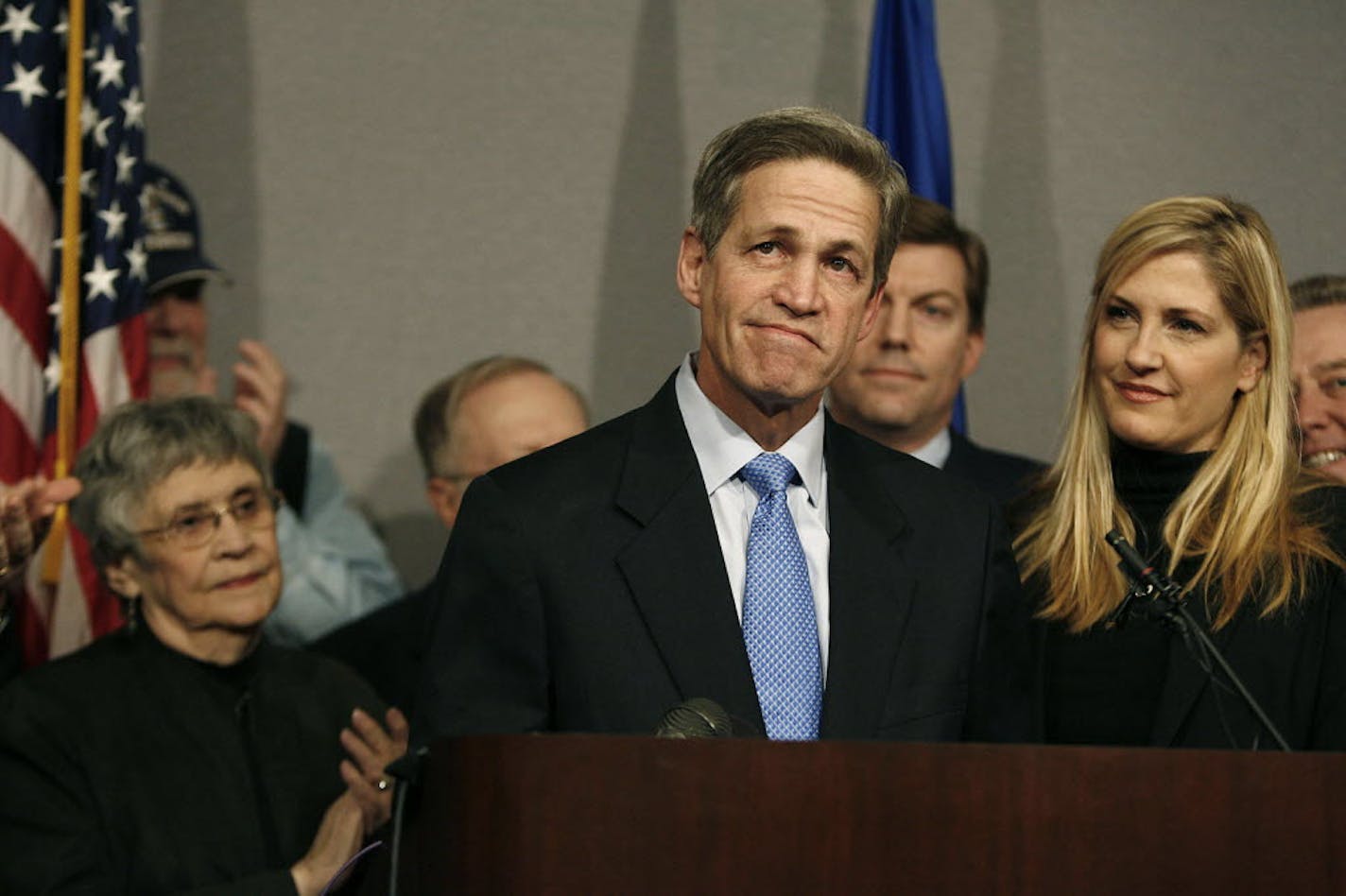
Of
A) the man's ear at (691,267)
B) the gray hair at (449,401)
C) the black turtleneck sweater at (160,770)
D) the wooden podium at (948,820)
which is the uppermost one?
the man's ear at (691,267)

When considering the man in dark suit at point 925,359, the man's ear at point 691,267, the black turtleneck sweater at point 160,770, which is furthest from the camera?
the man in dark suit at point 925,359

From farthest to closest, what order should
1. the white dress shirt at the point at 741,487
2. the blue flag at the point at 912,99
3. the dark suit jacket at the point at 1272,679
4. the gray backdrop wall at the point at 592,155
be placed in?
the gray backdrop wall at the point at 592,155 → the blue flag at the point at 912,99 → the dark suit jacket at the point at 1272,679 → the white dress shirt at the point at 741,487

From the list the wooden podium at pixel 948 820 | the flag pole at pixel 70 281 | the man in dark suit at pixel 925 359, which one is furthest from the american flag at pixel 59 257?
the wooden podium at pixel 948 820

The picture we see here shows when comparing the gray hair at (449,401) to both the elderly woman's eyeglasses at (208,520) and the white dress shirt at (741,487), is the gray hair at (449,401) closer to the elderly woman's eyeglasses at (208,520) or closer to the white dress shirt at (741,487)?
the elderly woman's eyeglasses at (208,520)

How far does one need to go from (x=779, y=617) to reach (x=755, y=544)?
0.30 ft

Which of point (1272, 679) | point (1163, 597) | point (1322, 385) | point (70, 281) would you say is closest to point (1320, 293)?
point (1322, 385)

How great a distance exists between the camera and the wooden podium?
5.24 ft

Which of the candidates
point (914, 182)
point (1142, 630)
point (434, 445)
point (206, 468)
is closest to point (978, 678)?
point (1142, 630)

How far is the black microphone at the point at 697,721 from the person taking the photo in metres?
1.74

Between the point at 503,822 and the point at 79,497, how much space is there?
5.94ft

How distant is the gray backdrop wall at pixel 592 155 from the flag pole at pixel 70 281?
0.77 metres

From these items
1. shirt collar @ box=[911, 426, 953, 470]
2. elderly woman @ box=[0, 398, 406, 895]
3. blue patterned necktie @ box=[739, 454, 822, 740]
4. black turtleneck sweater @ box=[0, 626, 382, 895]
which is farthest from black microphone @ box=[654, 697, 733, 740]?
shirt collar @ box=[911, 426, 953, 470]

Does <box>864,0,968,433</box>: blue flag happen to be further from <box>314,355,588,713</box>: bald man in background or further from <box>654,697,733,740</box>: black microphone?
<box>654,697,733,740</box>: black microphone

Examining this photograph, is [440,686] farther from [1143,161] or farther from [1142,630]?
[1143,161]
